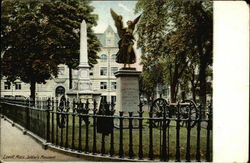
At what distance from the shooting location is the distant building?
4.76 metres

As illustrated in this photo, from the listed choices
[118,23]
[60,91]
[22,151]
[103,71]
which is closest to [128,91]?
[103,71]

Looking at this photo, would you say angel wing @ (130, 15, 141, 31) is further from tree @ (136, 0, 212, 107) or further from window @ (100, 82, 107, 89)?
window @ (100, 82, 107, 89)

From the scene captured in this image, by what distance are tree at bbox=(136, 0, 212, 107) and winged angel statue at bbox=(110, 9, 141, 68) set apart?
21 centimetres

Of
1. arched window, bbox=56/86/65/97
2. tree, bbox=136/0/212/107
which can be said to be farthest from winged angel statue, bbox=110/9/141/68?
arched window, bbox=56/86/65/97

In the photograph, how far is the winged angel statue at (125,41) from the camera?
4.65 meters

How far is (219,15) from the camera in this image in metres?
4.12

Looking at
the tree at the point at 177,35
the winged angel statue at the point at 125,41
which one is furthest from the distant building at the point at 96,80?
the tree at the point at 177,35

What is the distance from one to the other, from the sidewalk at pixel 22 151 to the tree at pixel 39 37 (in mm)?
673

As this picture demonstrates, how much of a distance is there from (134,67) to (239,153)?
255 cm

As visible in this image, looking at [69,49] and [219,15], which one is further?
[69,49]

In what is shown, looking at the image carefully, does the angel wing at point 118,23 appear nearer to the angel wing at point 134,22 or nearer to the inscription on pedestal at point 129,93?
the angel wing at point 134,22

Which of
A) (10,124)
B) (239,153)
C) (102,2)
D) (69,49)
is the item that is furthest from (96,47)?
(239,153)

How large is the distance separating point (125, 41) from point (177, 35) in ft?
2.99

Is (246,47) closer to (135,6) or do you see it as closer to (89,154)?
(135,6)
